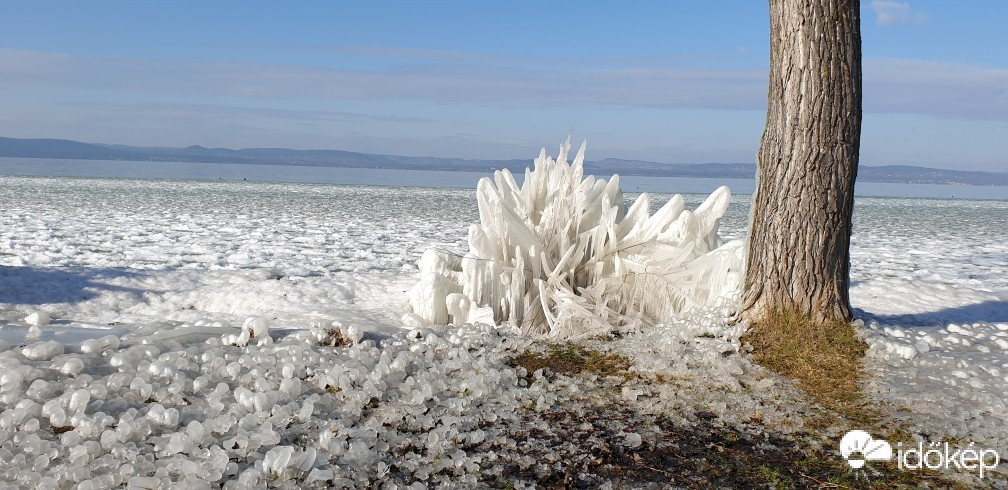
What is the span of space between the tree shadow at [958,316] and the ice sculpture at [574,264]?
1144 mm

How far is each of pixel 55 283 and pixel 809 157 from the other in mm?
5595

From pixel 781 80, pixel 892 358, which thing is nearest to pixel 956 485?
pixel 892 358

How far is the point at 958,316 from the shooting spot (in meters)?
5.49

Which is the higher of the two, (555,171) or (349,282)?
(555,171)

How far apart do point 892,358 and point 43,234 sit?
32.0 ft

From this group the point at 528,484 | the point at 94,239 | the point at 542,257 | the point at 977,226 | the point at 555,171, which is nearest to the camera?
the point at 528,484

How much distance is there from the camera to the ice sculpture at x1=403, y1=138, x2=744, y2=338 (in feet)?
16.3

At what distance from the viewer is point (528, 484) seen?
2.62 meters

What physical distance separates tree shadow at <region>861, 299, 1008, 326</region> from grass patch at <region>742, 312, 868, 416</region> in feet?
1.67

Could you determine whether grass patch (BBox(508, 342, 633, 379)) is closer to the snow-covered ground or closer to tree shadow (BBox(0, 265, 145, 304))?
the snow-covered ground

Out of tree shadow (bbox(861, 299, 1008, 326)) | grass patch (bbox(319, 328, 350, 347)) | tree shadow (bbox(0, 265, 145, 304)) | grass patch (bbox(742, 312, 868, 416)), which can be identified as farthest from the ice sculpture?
tree shadow (bbox(0, 265, 145, 304))

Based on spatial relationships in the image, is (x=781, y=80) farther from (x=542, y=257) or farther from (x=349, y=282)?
(x=349, y=282)

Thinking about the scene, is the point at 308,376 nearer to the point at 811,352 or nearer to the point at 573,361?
the point at 573,361

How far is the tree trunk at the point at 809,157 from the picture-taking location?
13.0ft
